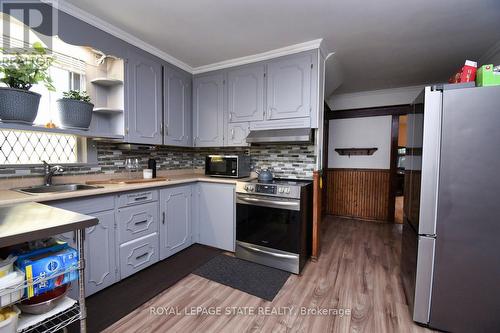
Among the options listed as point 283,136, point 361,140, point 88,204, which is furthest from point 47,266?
point 361,140

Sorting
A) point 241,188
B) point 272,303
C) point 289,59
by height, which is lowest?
point 272,303

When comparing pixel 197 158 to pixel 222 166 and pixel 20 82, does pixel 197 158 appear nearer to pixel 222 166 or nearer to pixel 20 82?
pixel 222 166

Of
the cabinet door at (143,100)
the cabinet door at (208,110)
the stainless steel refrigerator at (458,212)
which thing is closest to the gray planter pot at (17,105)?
the cabinet door at (143,100)

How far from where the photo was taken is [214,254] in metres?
2.59

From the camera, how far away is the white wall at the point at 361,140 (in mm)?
3986

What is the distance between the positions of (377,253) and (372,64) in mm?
2417

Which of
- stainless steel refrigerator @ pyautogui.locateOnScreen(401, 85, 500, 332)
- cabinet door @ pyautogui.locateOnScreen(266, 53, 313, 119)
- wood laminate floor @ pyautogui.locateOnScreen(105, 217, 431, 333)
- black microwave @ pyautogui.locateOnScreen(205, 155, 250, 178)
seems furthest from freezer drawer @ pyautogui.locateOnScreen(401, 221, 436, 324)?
black microwave @ pyautogui.locateOnScreen(205, 155, 250, 178)

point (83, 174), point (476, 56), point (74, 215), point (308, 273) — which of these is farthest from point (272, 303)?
point (476, 56)

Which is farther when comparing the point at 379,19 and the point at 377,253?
the point at 377,253

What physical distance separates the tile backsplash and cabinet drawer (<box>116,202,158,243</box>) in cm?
65

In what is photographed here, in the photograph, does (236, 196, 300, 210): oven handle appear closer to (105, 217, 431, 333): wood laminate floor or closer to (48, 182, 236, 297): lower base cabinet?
(48, 182, 236, 297): lower base cabinet

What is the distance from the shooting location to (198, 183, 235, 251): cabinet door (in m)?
2.57

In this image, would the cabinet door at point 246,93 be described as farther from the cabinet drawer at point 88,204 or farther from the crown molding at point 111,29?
the cabinet drawer at point 88,204

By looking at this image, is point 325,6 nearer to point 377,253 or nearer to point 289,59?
point 289,59
